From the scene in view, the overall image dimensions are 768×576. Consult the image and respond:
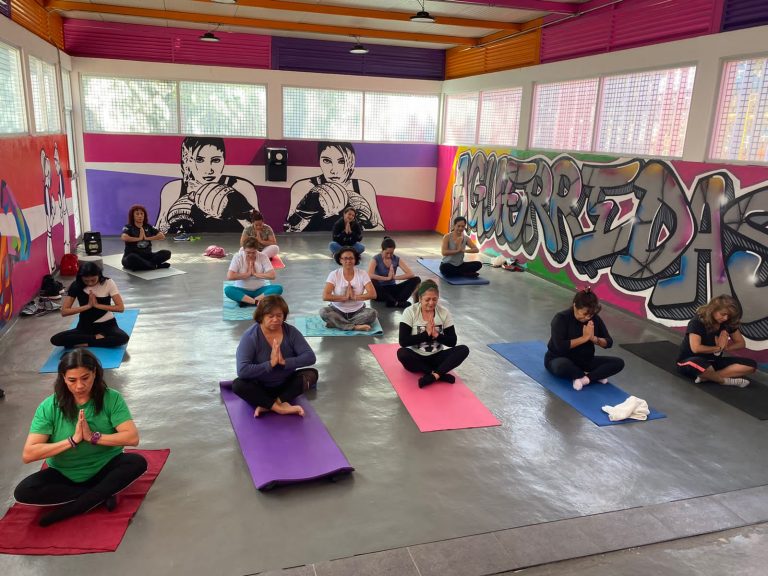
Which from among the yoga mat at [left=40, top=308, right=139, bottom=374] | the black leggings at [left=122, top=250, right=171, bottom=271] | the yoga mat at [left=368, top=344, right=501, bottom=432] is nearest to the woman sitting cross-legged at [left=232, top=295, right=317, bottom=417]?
the yoga mat at [left=368, top=344, right=501, bottom=432]

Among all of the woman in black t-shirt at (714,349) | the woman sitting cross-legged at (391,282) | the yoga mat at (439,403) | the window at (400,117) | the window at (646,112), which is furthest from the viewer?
the window at (400,117)

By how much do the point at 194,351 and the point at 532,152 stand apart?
6.24m

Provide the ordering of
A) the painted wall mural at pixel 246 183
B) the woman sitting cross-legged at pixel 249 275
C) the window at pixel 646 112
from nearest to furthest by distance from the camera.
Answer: the window at pixel 646 112
the woman sitting cross-legged at pixel 249 275
the painted wall mural at pixel 246 183

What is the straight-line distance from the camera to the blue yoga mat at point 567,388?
471 centimetres

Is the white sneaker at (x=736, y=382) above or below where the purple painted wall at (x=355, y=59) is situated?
below

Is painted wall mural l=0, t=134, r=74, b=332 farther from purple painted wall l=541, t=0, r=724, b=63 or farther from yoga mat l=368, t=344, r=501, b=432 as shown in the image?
purple painted wall l=541, t=0, r=724, b=63

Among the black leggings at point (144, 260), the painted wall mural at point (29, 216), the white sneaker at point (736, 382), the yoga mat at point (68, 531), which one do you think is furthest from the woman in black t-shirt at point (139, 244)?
the white sneaker at point (736, 382)

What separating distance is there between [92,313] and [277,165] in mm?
6857

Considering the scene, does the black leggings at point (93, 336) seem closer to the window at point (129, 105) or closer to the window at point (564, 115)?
the window at point (564, 115)

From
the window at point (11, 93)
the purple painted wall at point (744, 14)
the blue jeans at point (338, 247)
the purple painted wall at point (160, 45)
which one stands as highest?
the purple painted wall at point (160, 45)

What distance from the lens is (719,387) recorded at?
5273mm

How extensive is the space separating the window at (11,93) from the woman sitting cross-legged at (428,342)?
192 inches

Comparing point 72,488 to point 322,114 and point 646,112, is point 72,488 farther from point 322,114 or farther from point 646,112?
point 322,114

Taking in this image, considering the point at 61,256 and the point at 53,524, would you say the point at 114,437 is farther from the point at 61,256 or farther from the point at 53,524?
the point at 61,256
